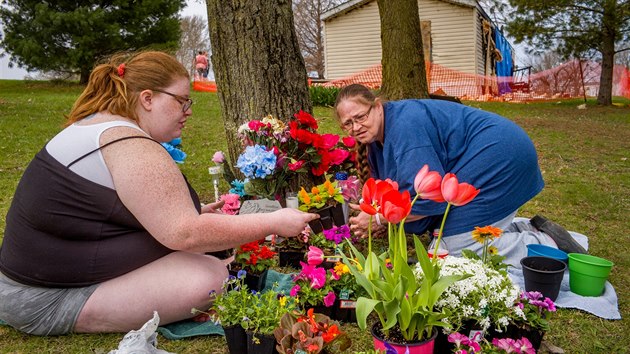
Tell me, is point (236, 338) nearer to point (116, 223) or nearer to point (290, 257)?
point (116, 223)

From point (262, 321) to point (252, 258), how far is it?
68cm

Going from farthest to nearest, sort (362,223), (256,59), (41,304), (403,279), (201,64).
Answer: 1. (201,64)
2. (256,59)
3. (362,223)
4. (41,304)
5. (403,279)

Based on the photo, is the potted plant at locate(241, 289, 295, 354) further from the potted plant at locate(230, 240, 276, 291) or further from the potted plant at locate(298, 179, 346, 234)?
the potted plant at locate(298, 179, 346, 234)

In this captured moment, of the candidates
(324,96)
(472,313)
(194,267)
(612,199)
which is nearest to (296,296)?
(194,267)

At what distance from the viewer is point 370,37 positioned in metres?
20.4

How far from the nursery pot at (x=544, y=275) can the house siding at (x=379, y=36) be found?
18.2 metres

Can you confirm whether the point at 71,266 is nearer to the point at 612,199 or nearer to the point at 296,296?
the point at 296,296

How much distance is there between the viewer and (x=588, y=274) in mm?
2775

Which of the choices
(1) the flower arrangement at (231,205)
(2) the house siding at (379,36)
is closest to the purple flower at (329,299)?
(1) the flower arrangement at (231,205)

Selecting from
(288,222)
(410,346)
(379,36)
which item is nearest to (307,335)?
(410,346)

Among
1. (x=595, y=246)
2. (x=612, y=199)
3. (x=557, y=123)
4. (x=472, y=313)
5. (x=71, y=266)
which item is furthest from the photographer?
(x=557, y=123)

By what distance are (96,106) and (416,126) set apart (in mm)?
1680

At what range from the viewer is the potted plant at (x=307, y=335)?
1797mm

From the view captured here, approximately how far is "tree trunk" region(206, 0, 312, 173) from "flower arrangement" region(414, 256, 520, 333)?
7.63 ft
